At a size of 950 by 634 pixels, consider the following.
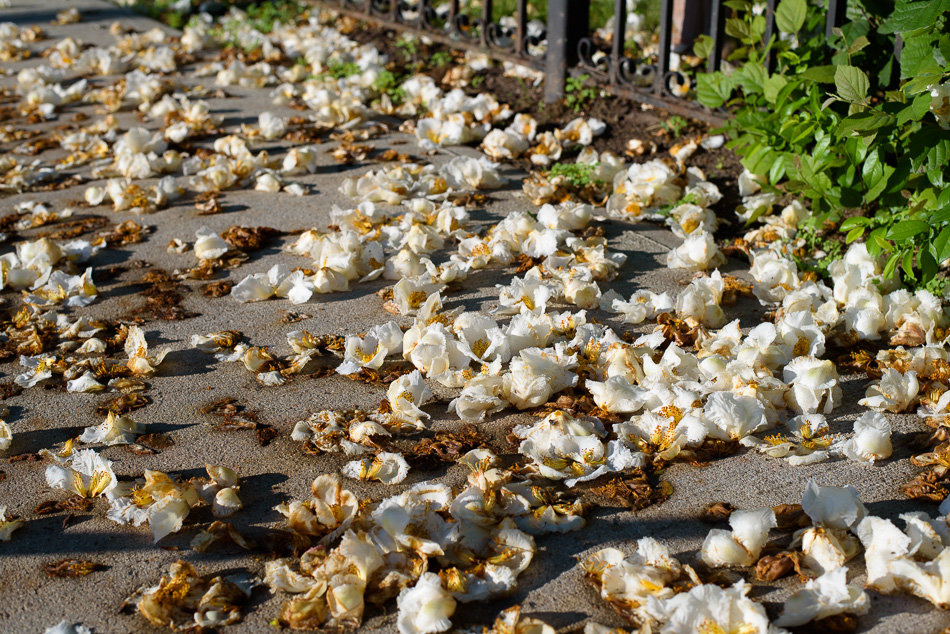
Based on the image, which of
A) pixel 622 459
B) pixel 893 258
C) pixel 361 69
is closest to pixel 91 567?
pixel 622 459

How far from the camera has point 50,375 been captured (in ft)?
9.52

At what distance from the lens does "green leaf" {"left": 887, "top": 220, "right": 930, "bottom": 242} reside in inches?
106

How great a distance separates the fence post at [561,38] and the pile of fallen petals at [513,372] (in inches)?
16.8

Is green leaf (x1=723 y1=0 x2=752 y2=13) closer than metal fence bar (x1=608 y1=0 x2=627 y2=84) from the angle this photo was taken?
Yes

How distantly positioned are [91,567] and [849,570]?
5.81 ft

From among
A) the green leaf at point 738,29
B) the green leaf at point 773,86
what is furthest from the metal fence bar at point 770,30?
the green leaf at point 773,86

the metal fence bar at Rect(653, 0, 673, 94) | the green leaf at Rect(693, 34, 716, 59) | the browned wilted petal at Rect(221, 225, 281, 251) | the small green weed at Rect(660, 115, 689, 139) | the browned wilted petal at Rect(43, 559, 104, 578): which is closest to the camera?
the browned wilted petal at Rect(43, 559, 104, 578)

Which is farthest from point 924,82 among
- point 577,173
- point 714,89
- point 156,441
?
point 156,441

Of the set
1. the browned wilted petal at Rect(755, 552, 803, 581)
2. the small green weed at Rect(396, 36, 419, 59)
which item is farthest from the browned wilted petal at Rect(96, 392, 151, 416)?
the small green weed at Rect(396, 36, 419, 59)

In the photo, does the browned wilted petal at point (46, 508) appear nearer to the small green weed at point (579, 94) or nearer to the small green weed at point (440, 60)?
the small green weed at point (579, 94)

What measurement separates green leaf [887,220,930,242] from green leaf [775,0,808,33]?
108 cm

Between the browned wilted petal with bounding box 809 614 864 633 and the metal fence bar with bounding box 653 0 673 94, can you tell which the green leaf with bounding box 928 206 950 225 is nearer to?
the browned wilted petal with bounding box 809 614 864 633

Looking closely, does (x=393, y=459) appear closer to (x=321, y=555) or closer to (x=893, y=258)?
(x=321, y=555)

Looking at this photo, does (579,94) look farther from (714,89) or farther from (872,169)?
(872,169)
